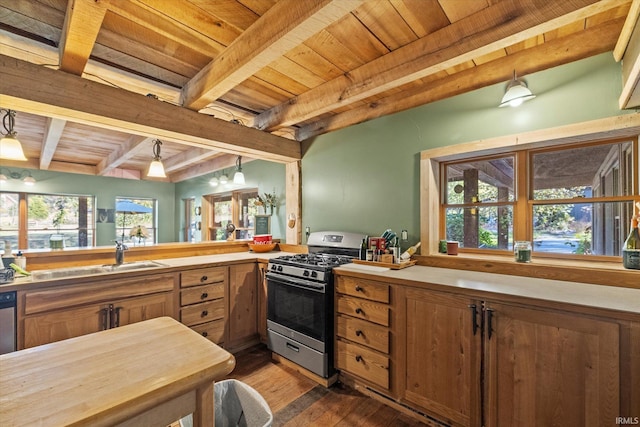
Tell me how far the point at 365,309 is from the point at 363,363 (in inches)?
15.9

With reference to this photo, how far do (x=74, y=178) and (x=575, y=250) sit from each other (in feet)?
24.4

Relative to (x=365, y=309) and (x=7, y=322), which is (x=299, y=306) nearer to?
(x=365, y=309)

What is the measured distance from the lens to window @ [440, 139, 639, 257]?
6.00 ft

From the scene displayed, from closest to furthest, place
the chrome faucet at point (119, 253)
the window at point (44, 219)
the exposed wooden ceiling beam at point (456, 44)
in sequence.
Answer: the exposed wooden ceiling beam at point (456, 44), the chrome faucet at point (119, 253), the window at point (44, 219)

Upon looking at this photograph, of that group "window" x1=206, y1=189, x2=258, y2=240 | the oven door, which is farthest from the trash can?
"window" x1=206, y1=189, x2=258, y2=240

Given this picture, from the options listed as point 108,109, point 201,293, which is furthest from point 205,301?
point 108,109

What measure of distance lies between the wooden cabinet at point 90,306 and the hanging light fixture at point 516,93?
292cm

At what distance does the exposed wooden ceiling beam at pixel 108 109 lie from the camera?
1706 mm

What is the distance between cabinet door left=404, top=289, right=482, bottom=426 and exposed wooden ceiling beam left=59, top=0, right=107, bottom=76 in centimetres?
234

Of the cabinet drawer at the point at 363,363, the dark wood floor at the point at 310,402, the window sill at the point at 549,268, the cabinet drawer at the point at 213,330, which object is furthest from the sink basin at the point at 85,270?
the window sill at the point at 549,268

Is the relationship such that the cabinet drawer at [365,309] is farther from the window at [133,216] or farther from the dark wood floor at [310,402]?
the window at [133,216]

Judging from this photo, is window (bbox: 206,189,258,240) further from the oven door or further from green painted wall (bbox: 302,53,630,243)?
the oven door

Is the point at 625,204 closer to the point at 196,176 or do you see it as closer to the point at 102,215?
the point at 196,176

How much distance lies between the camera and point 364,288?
6.75ft
